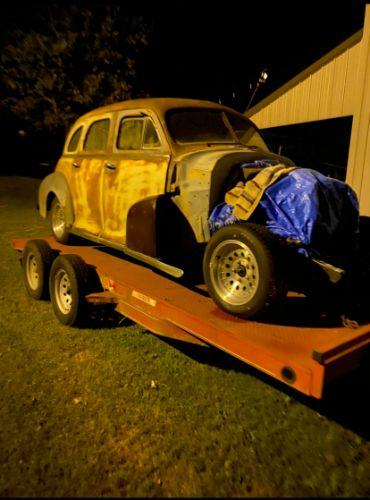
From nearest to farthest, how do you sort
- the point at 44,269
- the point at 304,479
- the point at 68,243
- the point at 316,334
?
1. the point at 304,479
2. the point at 316,334
3. the point at 44,269
4. the point at 68,243

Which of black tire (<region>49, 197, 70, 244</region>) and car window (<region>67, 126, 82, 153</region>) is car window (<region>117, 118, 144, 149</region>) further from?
black tire (<region>49, 197, 70, 244</region>)

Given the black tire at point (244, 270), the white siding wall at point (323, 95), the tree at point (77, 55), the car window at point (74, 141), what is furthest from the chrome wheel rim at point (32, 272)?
the tree at point (77, 55)

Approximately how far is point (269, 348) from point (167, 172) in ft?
7.34

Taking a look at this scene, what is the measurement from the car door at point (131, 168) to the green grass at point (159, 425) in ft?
4.59

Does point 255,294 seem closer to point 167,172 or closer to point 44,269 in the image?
point 167,172

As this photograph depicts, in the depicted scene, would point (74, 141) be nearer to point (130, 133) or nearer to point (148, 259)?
point (130, 133)

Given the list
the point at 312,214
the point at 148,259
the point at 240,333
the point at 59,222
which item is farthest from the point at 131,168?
the point at 240,333

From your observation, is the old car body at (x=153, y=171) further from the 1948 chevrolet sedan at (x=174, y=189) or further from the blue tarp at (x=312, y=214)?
the blue tarp at (x=312, y=214)

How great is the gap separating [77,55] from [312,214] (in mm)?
16824

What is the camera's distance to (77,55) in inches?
690

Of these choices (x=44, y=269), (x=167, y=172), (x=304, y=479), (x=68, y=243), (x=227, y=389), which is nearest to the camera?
(x=304, y=479)

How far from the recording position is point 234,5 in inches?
764

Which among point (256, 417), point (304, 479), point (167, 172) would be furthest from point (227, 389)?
point (167, 172)

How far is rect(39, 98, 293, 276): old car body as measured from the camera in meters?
4.20
